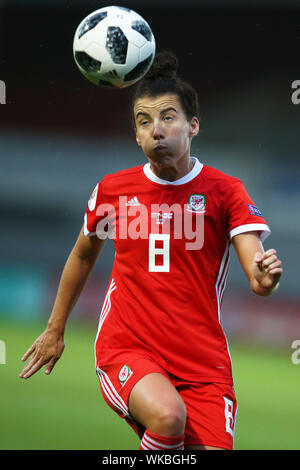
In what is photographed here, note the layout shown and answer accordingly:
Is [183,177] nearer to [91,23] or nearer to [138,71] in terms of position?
[138,71]

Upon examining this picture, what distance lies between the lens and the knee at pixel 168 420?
307cm

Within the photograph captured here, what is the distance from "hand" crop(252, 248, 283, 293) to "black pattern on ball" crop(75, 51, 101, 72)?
1.44m

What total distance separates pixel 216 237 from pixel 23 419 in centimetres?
369

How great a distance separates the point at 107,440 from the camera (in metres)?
5.88

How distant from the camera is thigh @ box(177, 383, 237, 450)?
333 cm

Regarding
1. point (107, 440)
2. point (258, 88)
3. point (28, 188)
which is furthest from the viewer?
point (258, 88)

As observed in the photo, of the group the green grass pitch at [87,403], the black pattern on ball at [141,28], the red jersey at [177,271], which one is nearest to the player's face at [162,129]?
the red jersey at [177,271]

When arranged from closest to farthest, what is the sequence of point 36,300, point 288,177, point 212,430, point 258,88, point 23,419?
point 212,430
point 23,419
point 36,300
point 288,177
point 258,88

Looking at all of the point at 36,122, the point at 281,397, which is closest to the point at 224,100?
the point at 36,122

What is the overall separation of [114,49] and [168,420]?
198cm

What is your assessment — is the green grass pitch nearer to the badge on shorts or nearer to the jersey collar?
the badge on shorts

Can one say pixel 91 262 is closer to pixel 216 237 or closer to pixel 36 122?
pixel 216 237
